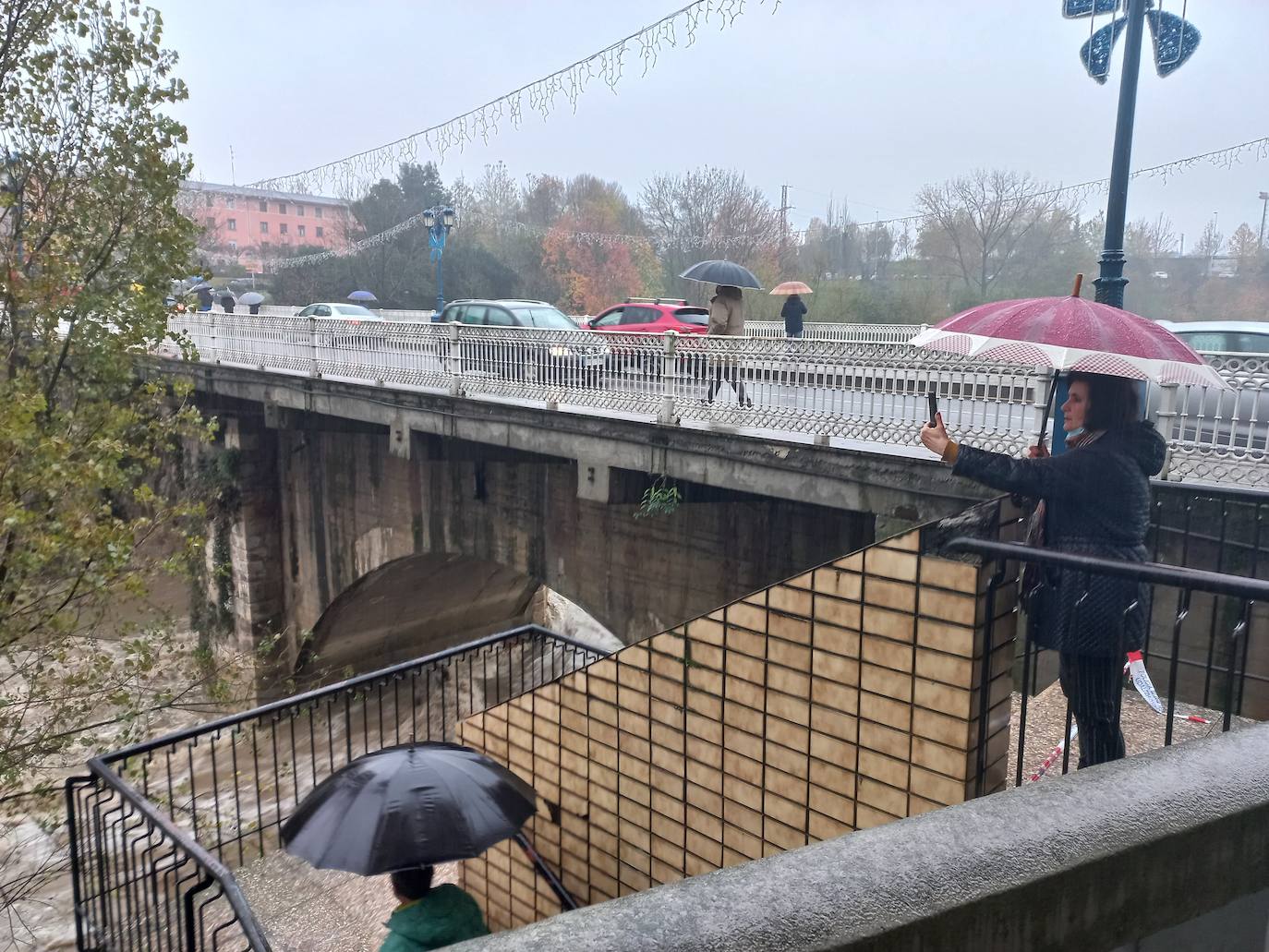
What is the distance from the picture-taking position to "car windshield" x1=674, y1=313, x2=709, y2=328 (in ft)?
46.0

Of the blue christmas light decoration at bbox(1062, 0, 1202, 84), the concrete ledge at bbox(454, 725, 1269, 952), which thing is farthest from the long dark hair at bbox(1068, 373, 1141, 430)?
the blue christmas light decoration at bbox(1062, 0, 1202, 84)

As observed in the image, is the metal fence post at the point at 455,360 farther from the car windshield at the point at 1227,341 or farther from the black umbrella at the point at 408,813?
the car windshield at the point at 1227,341

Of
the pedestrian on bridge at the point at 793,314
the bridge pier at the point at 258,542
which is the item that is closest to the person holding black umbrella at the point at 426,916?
the pedestrian on bridge at the point at 793,314

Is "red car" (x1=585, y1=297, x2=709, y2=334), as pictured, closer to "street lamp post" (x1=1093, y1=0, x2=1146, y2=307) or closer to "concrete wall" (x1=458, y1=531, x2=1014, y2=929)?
"street lamp post" (x1=1093, y1=0, x2=1146, y2=307)

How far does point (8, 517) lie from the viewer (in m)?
6.84

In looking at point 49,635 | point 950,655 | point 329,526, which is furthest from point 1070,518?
point 329,526

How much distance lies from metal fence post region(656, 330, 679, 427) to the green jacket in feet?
17.1

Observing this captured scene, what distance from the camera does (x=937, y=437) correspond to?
3285 mm

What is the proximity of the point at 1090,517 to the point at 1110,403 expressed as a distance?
437 mm

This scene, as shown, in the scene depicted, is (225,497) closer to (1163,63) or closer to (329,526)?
(329,526)

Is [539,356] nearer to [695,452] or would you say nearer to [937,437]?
[695,452]

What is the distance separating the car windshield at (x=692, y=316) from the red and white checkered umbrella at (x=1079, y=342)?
10225mm

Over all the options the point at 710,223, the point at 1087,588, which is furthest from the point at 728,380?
the point at 710,223

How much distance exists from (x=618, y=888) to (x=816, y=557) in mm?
4755
